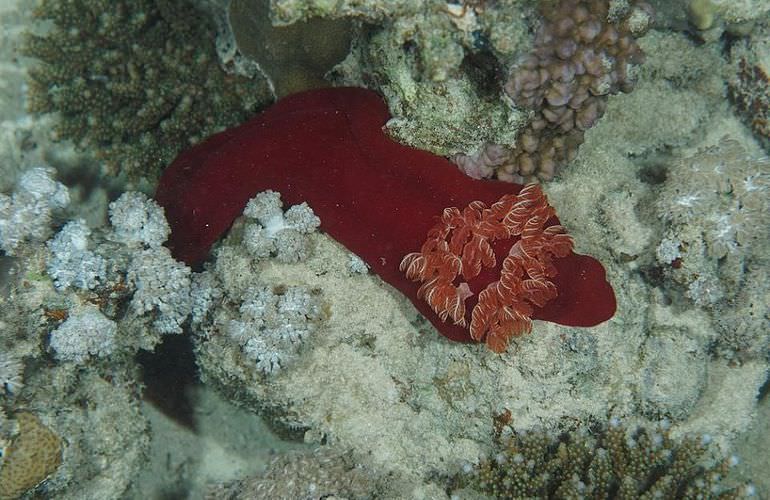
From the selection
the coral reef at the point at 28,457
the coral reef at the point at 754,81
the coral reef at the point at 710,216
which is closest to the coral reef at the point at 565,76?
the coral reef at the point at 710,216

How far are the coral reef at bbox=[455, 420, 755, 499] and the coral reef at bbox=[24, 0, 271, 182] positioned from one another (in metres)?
3.49

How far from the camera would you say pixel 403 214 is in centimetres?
442

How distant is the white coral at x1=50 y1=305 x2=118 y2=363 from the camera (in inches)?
159

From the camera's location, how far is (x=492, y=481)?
4398mm

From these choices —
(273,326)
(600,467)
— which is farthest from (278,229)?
(600,467)

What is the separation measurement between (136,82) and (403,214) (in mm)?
2647

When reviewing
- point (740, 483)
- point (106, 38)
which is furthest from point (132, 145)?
point (740, 483)

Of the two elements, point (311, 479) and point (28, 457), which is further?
point (311, 479)

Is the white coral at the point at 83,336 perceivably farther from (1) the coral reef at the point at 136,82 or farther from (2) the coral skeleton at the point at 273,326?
(1) the coral reef at the point at 136,82

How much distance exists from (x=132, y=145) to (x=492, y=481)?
405 centimetres

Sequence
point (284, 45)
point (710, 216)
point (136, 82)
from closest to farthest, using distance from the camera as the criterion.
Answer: point (710, 216)
point (284, 45)
point (136, 82)

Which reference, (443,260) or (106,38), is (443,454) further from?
(106,38)

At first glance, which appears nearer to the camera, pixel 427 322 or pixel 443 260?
pixel 443 260

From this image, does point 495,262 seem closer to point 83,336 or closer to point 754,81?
point 83,336
